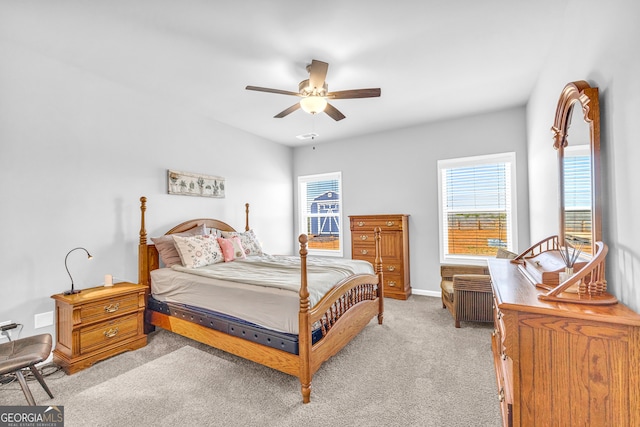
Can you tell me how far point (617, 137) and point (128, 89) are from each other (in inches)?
169

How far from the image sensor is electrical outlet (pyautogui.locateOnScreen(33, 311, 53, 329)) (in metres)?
2.57

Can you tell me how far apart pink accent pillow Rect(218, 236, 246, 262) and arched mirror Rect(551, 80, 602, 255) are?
10.7 feet

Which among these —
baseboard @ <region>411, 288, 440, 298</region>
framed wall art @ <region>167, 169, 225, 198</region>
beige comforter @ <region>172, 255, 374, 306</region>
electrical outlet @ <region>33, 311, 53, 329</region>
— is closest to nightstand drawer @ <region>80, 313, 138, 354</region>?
electrical outlet @ <region>33, 311, 53, 329</region>

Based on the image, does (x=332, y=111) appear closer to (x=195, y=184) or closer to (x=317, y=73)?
(x=317, y=73)

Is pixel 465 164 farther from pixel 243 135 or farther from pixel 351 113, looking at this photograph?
pixel 243 135

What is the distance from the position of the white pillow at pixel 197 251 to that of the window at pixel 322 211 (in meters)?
2.58

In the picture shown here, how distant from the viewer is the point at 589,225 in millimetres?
1520

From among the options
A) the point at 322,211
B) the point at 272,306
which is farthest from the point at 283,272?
the point at 322,211

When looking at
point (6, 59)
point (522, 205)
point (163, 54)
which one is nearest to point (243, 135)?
point (163, 54)

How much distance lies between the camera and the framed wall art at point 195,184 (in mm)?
3746

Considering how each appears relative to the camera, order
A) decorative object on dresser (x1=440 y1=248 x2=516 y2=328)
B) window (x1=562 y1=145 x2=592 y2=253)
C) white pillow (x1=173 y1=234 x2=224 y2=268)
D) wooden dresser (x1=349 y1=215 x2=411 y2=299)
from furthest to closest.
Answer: wooden dresser (x1=349 y1=215 x2=411 y2=299), white pillow (x1=173 y1=234 x2=224 y2=268), decorative object on dresser (x1=440 y1=248 x2=516 y2=328), window (x1=562 y1=145 x2=592 y2=253)

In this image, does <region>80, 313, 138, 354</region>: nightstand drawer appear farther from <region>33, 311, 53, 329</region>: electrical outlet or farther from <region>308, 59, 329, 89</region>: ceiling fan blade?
<region>308, 59, 329, 89</region>: ceiling fan blade

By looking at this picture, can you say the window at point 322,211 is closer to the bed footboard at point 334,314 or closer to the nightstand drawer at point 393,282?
the nightstand drawer at point 393,282

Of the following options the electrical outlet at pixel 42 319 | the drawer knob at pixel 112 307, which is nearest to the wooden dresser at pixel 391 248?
the drawer knob at pixel 112 307
